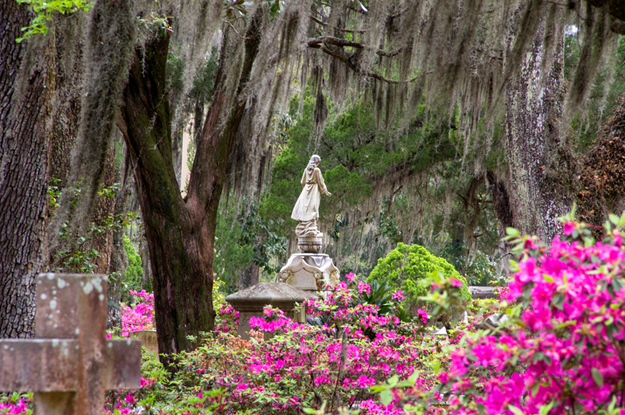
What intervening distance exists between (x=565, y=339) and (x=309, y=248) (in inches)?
326

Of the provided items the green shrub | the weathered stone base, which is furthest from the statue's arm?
the green shrub

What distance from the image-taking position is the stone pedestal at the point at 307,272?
29.5 ft

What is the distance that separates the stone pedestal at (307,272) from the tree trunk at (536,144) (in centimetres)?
382

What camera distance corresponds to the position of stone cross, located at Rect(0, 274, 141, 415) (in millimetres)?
1638

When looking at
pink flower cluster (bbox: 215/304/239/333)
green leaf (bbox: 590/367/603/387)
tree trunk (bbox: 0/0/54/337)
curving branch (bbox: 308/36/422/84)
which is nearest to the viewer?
green leaf (bbox: 590/367/603/387)

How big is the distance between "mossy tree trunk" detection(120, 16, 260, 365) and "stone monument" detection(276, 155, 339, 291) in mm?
3936

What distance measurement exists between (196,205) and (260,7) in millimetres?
1930

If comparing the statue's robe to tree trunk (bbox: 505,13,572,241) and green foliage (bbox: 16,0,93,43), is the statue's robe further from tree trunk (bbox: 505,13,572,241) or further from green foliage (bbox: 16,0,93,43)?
green foliage (bbox: 16,0,93,43)

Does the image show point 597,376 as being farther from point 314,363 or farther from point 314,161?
point 314,161

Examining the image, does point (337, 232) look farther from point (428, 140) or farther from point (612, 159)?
point (612, 159)

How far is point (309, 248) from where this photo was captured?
9.77 m

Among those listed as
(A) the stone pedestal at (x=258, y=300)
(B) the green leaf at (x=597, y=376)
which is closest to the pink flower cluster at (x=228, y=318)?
(A) the stone pedestal at (x=258, y=300)

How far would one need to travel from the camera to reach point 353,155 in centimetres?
1144

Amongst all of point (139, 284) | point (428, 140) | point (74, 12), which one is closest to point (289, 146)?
point (428, 140)
